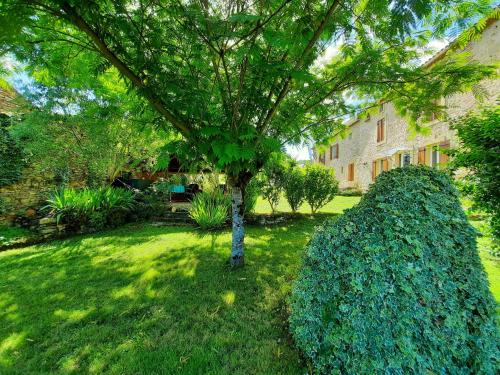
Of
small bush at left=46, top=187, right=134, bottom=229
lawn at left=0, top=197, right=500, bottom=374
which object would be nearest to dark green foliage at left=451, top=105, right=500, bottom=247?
lawn at left=0, top=197, right=500, bottom=374

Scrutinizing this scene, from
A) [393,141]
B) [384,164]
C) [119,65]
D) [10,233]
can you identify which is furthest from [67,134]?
[384,164]

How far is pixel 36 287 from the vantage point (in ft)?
13.1

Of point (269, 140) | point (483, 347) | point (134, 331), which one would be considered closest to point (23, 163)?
point (134, 331)

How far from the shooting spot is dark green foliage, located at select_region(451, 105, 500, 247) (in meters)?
3.06

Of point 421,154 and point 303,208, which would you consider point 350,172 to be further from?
point 303,208

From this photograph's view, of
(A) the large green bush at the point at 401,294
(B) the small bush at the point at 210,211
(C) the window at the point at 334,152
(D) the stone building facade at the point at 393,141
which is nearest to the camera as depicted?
(A) the large green bush at the point at 401,294

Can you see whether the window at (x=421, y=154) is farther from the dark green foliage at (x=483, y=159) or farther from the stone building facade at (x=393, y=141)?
the dark green foliage at (x=483, y=159)

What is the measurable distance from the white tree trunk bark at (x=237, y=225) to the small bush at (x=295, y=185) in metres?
4.75

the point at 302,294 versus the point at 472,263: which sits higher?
the point at 472,263

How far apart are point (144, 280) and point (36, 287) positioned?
1742 mm

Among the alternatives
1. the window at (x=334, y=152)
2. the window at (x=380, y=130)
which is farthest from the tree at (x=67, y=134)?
the window at (x=334, y=152)

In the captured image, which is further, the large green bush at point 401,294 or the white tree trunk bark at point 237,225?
the white tree trunk bark at point 237,225

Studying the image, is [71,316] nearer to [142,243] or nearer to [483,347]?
[142,243]

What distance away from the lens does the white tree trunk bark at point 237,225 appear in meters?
4.41
